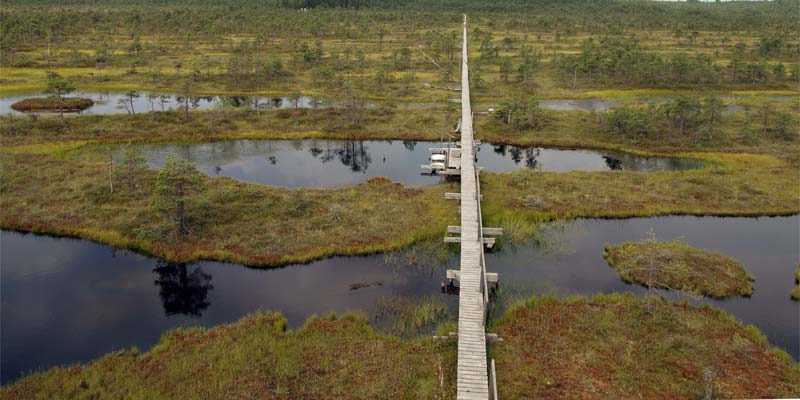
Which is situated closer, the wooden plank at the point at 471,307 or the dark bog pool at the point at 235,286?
the wooden plank at the point at 471,307

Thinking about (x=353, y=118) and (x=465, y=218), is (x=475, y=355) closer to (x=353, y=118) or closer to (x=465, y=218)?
(x=465, y=218)

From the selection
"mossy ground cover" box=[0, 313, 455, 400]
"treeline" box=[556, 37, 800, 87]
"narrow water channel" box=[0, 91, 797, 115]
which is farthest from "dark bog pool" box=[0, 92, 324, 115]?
"treeline" box=[556, 37, 800, 87]

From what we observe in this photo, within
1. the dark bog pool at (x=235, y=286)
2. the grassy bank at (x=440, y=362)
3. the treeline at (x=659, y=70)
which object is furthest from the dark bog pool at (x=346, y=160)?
the treeline at (x=659, y=70)

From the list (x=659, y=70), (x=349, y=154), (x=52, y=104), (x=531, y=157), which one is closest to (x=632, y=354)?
(x=531, y=157)

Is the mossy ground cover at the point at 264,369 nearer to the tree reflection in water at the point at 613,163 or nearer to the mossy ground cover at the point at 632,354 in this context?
the mossy ground cover at the point at 632,354

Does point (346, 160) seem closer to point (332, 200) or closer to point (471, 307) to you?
point (332, 200)

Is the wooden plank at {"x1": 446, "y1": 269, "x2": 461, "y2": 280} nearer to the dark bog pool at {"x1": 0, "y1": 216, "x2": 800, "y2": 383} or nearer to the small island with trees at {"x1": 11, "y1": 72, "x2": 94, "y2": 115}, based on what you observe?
the dark bog pool at {"x1": 0, "y1": 216, "x2": 800, "y2": 383}
